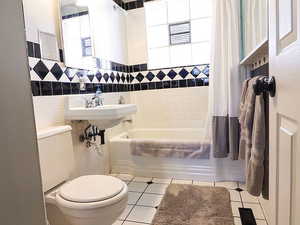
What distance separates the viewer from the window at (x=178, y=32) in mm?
2736

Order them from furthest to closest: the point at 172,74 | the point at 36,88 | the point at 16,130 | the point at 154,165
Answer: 1. the point at 172,74
2. the point at 154,165
3. the point at 36,88
4. the point at 16,130

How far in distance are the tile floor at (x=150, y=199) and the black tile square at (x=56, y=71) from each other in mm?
1254

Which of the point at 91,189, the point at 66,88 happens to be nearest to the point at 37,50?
the point at 66,88

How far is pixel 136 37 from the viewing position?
2.99 meters

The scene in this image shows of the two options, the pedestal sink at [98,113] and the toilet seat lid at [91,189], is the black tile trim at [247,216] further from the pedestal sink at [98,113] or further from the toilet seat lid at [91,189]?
the pedestal sink at [98,113]

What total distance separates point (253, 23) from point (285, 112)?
1.48m

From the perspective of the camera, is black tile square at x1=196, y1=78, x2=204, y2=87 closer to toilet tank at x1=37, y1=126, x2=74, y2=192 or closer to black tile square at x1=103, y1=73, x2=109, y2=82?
black tile square at x1=103, y1=73, x2=109, y2=82

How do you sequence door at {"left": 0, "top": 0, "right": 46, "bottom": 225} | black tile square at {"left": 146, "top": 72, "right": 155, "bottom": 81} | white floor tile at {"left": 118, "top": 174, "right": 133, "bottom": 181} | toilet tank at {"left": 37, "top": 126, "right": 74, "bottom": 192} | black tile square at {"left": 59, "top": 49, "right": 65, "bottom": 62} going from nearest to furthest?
door at {"left": 0, "top": 0, "right": 46, "bottom": 225} < toilet tank at {"left": 37, "top": 126, "right": 74, "bottom": 192} < black tile square at {"left": 59, "top": 49, "right": 65, "bottom": 62} < white floor tile at {"left": 118, "top": 174, "right": 133, "bottom": 181} < black tile square at {"left": 146, "top": 72, "right": 155, "bottom": 81}

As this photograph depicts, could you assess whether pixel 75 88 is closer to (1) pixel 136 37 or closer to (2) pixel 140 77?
(2) pixel 140 77

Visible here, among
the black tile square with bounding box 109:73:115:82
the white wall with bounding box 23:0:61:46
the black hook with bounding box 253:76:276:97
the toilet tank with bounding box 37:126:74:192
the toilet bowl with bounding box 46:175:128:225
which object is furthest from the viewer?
the black tile square with bounding box 109:73:115:82

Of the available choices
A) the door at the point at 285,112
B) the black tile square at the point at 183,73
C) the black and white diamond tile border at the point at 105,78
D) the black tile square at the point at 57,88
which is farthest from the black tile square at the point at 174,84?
the door at the point at 285,112

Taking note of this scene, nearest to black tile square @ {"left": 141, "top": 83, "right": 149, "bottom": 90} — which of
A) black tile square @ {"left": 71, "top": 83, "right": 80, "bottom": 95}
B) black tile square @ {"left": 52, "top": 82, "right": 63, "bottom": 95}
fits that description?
black tile square @ {"left": 71, "top": 83, "right": 80, "bottom": 95}

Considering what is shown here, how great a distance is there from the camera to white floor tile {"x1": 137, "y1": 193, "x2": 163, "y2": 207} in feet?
5.95

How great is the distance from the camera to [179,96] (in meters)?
2.84
